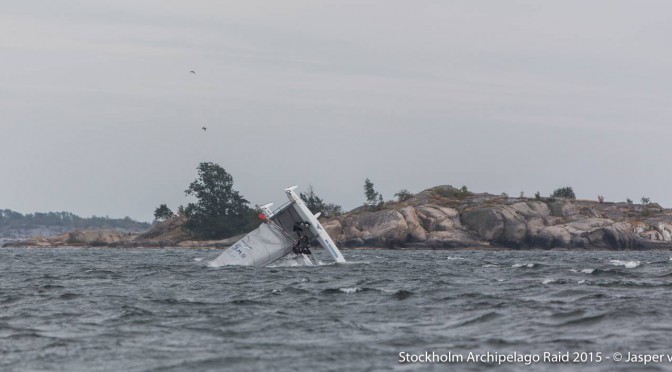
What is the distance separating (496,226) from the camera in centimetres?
13462

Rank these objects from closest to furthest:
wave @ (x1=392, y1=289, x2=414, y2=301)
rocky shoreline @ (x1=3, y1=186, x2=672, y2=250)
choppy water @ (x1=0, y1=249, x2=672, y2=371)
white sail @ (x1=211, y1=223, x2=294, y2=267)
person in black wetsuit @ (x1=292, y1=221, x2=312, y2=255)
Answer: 1. choppy water @ (x1=0, y1=249, x2=672, y2=371)
2. wave @ (x1=392, y1=289, x2=414, y2=301)
3. white sail @ (x1=211, y1=223, x2=294, y2=267)
4. person in black wetsuit @ (x1=292, y1=221, x2=312, y2=255)
5. rocky shoreline @ (x1=3, y1=186, x2=672, y2=250)

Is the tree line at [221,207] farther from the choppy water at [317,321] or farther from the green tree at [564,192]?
the choppy water at [317,321]

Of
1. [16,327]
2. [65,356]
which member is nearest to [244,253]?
[16,327]

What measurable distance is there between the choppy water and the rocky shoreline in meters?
87.6

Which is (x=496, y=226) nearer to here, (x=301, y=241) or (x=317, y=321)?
(x=301, y=241)

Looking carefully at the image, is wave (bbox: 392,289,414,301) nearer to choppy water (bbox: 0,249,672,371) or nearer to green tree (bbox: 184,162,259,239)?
choppy water (bbox: 0,249,672,371)

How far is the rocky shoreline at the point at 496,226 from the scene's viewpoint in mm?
133250

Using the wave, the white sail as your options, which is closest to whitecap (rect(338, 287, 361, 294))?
the wave

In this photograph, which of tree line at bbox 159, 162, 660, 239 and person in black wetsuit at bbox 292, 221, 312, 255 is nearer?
person in black wetsuit at bbox 292, 221, 312, 255

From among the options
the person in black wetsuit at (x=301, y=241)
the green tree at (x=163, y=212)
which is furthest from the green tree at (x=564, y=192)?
the person in black wetsuit at (x=301, y=241)

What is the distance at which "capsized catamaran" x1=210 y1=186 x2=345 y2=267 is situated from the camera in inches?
2356

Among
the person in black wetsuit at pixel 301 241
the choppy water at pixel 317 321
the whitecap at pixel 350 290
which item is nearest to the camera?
the choppy water at pixel 317 321

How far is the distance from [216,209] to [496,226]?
55.4m

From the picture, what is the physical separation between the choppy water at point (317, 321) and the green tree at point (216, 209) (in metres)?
122
